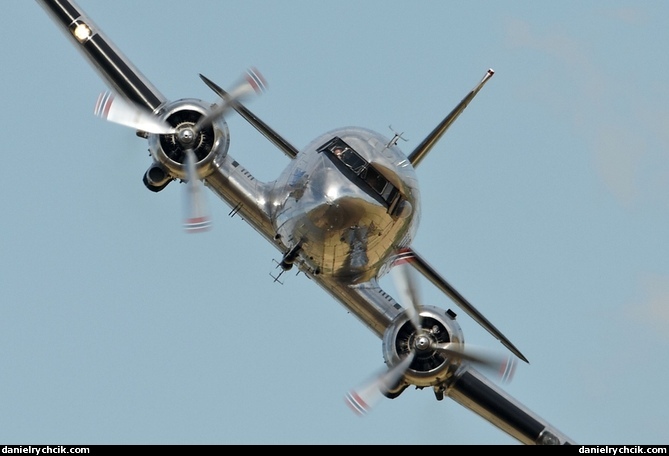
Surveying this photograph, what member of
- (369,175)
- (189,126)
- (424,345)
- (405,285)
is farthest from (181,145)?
(424,345)

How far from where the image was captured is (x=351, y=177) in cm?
3675

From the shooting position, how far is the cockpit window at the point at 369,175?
36750 mm

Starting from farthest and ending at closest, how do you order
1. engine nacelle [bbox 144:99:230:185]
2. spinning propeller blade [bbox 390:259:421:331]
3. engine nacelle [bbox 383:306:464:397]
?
engine nacelle [bbox 144:99:230:185] → engine nacelle [bbox 383:306:464:397] → spinning propeller blade [bbox 390:259:421:331]

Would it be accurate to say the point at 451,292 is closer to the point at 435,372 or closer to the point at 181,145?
the point at 435,372

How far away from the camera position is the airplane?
37000 mm

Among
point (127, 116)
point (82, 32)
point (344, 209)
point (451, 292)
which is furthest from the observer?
point (82, 32)

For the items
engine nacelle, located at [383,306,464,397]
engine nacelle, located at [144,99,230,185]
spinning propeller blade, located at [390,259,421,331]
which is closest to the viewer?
spinning propeller blade, located at [390,259,421,331]

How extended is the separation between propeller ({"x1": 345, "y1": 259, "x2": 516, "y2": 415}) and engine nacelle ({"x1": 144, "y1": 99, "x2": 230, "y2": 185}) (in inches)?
252

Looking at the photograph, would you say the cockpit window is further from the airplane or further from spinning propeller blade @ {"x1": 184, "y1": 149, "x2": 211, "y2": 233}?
spinning propeller blade @ {"x1": 184, "y1": 149, "x2": 211, "y2": 233}

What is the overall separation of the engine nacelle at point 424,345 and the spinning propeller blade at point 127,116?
8.75 m

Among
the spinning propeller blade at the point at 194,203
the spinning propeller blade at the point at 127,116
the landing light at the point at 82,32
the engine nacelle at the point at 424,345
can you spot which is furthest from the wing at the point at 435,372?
the landing light at the point at 82,32

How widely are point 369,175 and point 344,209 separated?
46.1 inches

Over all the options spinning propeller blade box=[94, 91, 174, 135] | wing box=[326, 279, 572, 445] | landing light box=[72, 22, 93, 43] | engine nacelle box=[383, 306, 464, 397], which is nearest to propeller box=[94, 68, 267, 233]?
spinning propeller blade box=[94, 91, 174, 135]

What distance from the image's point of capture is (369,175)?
36.8 meters
